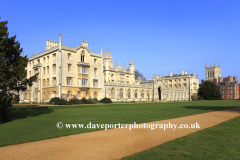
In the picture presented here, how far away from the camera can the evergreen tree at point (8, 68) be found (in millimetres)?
13805

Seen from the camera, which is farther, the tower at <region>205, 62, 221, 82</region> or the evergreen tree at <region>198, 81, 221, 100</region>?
the tower at <region>205, 62, 221, 82</region>

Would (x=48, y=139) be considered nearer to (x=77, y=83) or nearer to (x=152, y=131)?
(x=152, y=131)

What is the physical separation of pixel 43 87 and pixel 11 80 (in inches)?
1229

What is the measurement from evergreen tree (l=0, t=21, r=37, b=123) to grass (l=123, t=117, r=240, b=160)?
464 inches

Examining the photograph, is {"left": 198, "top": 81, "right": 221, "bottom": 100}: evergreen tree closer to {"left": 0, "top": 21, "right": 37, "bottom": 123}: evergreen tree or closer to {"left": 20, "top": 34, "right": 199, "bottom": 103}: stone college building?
{"left": 20, "top": 34, "right": 199, "bottom": 103}: stone college building

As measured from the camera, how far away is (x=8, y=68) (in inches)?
566

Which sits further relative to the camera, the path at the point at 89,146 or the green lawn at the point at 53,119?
the green lawn at the point at 53,119

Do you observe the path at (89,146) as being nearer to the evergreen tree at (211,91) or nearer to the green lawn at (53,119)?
the green lawn at (53,119)

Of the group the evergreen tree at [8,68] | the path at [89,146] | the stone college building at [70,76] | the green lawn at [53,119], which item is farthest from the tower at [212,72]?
the path at [89,146]

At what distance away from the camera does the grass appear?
6504 millimetres

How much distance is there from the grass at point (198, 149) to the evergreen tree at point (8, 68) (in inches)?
464

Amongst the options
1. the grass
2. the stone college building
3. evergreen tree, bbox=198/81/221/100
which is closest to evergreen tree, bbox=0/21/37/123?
the grass

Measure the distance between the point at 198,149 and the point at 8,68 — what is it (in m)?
14.1

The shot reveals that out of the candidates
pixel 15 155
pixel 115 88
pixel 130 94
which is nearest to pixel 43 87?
pixel 115 88
